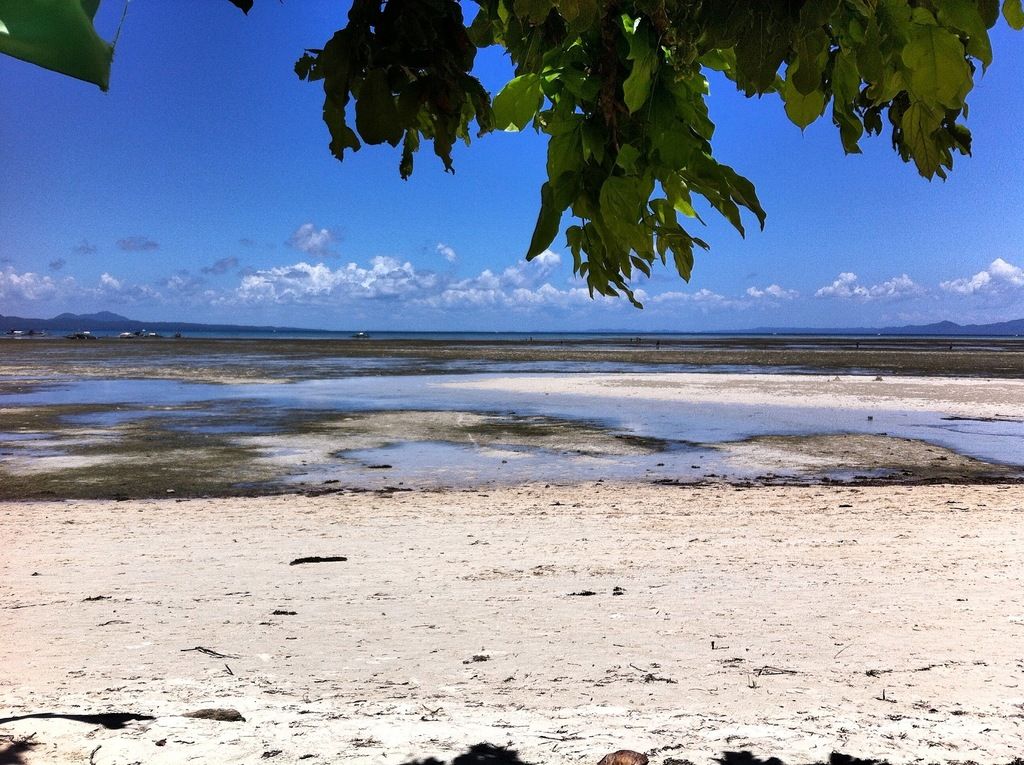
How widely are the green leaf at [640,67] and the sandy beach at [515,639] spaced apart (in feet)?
9.01

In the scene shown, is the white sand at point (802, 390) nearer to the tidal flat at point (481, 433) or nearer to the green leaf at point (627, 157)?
the tidal flat at point (481, 433)

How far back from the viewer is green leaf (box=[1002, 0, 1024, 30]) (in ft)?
4.10

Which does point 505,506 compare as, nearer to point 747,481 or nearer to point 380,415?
point 747,481

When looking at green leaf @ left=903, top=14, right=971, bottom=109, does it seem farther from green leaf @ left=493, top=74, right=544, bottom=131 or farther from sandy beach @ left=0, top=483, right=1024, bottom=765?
sandy beach @ left=0, top=483, right=1024, bottom=765

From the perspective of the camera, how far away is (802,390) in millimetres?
27344

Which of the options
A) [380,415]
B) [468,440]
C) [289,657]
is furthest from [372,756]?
[380,415]

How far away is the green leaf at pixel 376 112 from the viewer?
47.2 inches

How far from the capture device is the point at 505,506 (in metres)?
9.11

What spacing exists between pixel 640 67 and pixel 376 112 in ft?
1.65

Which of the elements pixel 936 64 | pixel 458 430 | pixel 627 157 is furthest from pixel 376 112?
pixel 458 430

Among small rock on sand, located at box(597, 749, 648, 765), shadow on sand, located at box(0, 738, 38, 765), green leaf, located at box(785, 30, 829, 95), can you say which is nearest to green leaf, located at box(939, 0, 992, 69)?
green leaf, located at box(785, 30, 829, 95)

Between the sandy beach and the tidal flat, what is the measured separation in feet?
11.4

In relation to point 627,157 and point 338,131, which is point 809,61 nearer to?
point 627,157

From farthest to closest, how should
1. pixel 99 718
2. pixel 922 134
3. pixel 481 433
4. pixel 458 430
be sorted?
pixel 458 430 < pixel 481 433 < pixel 99 718 < pixel 922 134
